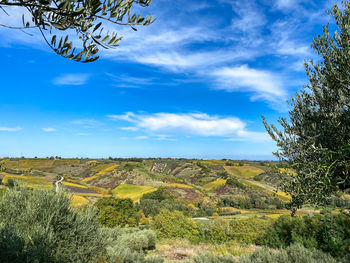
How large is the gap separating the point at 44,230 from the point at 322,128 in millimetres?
9604

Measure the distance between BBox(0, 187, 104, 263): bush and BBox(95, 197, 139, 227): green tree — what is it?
2769cm

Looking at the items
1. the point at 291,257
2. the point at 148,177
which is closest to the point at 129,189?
the point at 148,177

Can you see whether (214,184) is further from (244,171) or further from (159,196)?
(159,196)

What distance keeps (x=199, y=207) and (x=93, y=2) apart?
86.2m

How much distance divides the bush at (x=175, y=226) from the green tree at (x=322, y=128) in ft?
56.6

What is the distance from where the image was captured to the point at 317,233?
53.2 feet

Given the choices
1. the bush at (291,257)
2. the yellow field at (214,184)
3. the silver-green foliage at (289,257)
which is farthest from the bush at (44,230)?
the yellow field at (214,184)

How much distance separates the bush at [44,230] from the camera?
20.0 feet

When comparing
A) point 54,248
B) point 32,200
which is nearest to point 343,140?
point 54,248

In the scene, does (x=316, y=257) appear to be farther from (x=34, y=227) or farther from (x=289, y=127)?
(x=34, y=227)

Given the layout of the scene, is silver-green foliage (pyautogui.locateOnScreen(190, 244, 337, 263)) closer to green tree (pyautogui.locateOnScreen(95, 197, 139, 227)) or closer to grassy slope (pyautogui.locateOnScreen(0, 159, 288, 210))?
green tree (pyautogui.locateOnScreen(95, 197, 139, 227))

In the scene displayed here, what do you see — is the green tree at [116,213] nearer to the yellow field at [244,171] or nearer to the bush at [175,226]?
the bush at [175,226]

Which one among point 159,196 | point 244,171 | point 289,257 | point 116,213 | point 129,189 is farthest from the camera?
point 244,171

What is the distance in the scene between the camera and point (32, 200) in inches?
290
